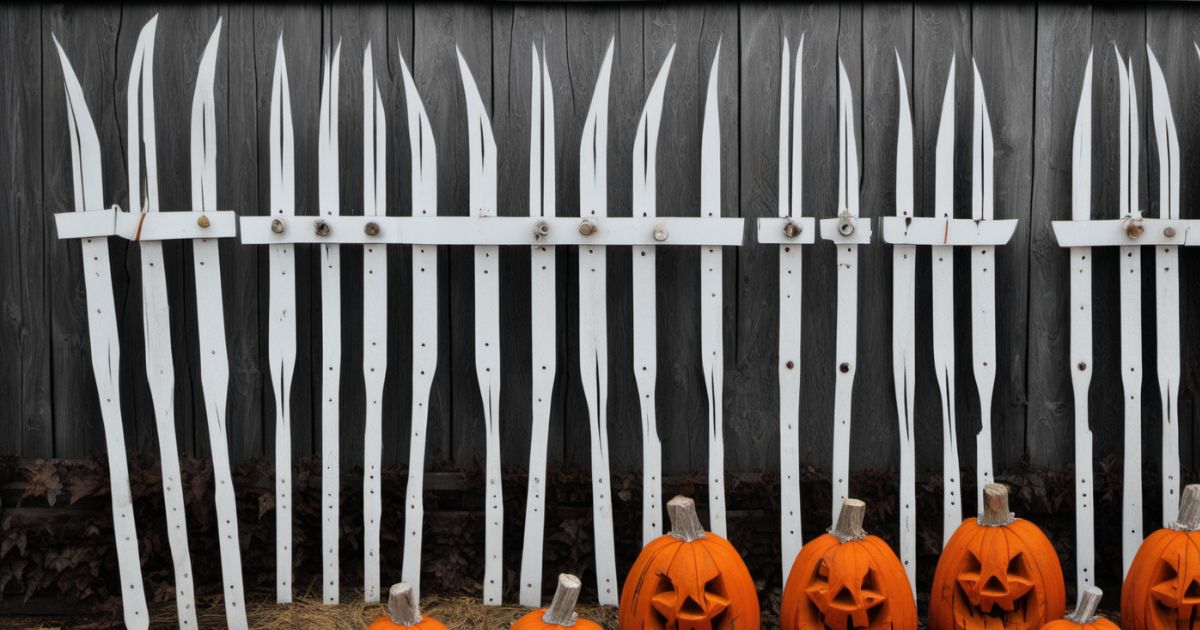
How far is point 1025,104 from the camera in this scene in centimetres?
347

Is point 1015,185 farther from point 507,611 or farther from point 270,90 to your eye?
point 270,90

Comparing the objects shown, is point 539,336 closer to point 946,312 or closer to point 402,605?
point 402,605

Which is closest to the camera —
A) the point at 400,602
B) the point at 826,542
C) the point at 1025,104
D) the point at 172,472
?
the point at 400,602

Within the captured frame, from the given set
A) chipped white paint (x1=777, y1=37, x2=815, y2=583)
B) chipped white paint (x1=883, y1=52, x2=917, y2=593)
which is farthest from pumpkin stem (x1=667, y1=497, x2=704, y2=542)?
chipped white paint (x1=883, y1=52, x2=917, y2=593)

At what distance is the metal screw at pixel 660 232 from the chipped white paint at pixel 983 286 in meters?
1.14

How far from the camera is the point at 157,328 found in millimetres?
3123

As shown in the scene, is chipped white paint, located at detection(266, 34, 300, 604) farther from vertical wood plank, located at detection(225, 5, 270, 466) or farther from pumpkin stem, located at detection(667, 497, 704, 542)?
pumpkin stem, located at detection(667, 497, 704, 542)

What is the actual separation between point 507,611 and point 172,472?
1.33 metres

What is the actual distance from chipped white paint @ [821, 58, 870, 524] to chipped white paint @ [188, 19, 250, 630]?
2210mm

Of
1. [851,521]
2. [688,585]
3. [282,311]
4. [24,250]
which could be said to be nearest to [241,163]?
[282,311]

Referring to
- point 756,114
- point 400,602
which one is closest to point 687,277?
point 756,114

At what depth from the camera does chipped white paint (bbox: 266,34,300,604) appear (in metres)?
3.13

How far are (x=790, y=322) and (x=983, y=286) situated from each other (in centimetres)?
73

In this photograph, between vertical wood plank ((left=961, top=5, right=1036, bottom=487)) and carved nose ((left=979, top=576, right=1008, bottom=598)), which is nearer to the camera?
carved nose ((left=979, top=576, right=1008, bottom=598))
